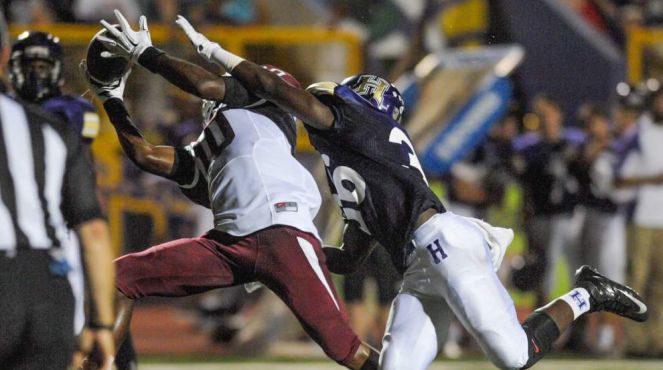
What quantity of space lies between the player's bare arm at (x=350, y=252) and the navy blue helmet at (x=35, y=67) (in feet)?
4.43

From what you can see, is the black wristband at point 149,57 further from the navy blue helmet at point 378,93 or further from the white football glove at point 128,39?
the navy blue helmet at point 378,93

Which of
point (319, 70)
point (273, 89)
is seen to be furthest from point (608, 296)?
point (319, 70)

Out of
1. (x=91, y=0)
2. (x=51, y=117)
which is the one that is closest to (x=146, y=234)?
(x=91, y=0)

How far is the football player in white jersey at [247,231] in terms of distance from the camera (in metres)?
4.77

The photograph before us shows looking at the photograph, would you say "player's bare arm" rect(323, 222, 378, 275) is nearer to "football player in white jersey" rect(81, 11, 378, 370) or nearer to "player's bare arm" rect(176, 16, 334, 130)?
"football player in white jersey" rect(81, 11, 378, 370)

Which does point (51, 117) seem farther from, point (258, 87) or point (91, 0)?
point (91, 0)

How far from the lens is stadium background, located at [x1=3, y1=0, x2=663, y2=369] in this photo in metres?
8.56

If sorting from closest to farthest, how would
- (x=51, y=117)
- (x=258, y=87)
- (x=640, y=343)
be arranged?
(x=51, y=117), (x=258, y=87), (x=640, y=343)

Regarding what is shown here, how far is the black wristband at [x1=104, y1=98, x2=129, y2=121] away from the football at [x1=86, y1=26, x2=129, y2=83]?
3.5 inches

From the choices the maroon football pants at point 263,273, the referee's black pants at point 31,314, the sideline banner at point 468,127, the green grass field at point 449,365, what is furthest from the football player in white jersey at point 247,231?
the sideline banner at point 468,127

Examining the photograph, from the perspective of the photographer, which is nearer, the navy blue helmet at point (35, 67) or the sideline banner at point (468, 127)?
the navy blue helmet at point (35, 67)

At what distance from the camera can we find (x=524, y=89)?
1104cm

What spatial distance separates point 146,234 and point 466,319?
5709 millimetres

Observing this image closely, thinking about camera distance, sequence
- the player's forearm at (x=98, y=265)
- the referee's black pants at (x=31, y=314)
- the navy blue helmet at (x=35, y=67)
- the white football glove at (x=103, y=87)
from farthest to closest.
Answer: the navy blue helmet at (x=35, y=67) → the white football glove at (x=103, y=87) → the player's forearm at (x=98, y=265) → the referee's black pants at (x=31, y=314)
